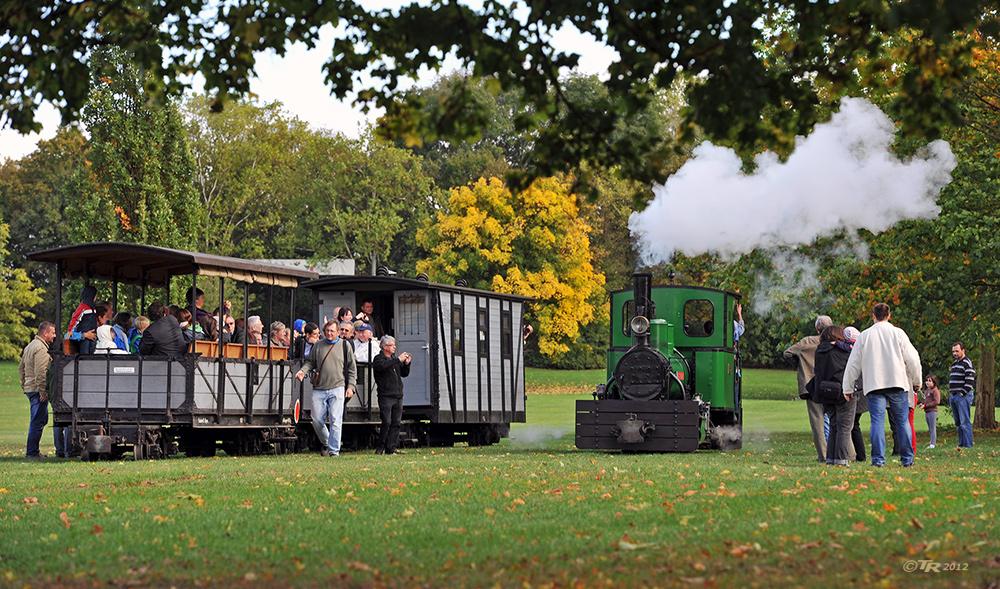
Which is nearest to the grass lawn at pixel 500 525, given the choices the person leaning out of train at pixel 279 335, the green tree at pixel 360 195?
the person leaning out of train at pixel 279 335

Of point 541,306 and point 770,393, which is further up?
point 541,306

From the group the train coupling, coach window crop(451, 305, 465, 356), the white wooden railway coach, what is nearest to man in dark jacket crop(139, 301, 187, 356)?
the white wooden railway coach

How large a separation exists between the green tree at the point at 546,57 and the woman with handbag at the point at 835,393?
6322 mm

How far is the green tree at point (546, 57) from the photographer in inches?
280

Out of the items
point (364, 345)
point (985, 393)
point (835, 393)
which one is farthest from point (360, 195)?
point (835, 393)

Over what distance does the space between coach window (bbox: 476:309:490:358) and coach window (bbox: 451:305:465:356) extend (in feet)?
2.33

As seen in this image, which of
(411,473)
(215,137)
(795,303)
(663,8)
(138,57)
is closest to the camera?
(663,8)

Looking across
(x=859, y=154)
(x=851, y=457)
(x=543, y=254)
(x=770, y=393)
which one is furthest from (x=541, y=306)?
(x=851, y=457)

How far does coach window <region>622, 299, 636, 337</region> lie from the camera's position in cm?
1877

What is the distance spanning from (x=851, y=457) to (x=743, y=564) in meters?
8.95

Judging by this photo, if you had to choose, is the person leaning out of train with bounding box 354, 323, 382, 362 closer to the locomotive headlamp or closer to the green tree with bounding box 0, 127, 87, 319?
the locomotive headlamp

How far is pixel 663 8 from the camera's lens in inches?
290

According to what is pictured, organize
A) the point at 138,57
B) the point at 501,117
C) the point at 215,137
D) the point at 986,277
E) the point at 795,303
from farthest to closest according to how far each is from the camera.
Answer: the point at 501,117
the point at 215,137
the point at 795,303
the point at 986,277
the point at 138,57

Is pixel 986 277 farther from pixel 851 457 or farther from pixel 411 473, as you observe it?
pixel 411 473
